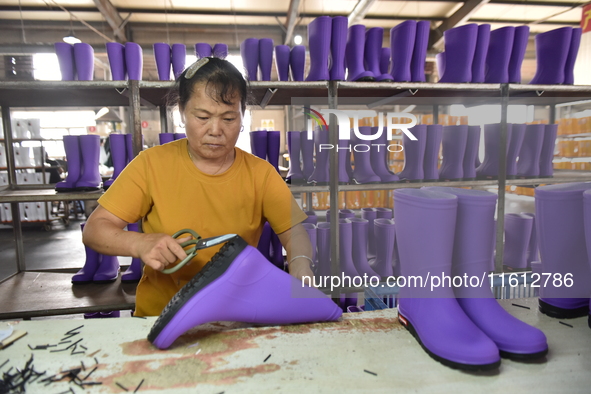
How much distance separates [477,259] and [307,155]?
5.70 ft

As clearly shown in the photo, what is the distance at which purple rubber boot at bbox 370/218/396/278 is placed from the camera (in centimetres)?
243

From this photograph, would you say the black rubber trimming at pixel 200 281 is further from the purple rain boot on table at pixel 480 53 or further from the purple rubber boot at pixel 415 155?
the purple rain boot on table at pixel 480 53

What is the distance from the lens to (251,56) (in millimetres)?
2191

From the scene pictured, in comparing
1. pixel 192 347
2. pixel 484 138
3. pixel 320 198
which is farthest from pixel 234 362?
pixel 320 198

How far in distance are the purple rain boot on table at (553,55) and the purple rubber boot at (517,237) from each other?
0.94 meters

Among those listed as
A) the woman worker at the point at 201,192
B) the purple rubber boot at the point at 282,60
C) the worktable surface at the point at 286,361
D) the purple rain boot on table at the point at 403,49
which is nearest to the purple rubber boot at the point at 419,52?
the purple rain boot on table at the point at 403,49

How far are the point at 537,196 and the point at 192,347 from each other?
35.4 inches

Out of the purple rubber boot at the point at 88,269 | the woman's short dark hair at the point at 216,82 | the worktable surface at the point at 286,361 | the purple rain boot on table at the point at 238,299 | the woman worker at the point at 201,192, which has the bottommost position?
the purple rubber boot at the point at 88,269

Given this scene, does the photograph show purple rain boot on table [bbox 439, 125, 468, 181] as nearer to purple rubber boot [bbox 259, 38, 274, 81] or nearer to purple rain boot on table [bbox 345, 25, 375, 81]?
purple rain boot on table [bbox 345, 25, 375, 81]

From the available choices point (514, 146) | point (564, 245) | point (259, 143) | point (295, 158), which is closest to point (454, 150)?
point (514, 146)

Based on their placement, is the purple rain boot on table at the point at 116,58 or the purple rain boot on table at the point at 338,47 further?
the purple rain boot on table at the point at 338,47

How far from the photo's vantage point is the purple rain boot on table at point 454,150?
8.22 feet

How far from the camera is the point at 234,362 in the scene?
0.74 meters

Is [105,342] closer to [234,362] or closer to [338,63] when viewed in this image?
[234,362]
